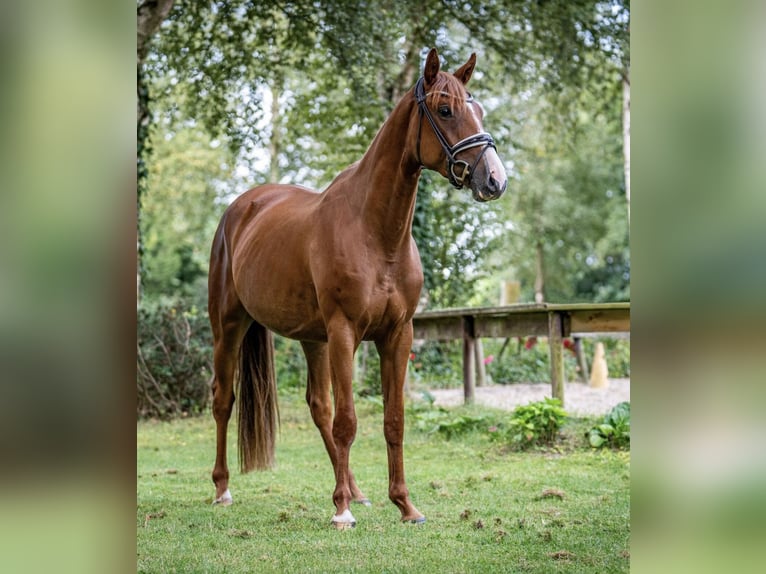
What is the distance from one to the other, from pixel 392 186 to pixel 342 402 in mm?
1100

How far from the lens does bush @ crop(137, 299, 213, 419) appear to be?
29.7ft

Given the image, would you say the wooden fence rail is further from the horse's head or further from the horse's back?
the horse's head

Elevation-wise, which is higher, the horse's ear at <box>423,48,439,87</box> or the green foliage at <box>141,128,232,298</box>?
the green foliage at <box>141,128,232,298</box>

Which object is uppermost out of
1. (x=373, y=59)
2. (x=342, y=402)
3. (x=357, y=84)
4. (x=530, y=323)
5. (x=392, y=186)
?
(x=373, y=59)

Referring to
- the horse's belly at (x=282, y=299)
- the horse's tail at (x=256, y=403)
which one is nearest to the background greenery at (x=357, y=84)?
the horse's tail at (x=256, y=403)

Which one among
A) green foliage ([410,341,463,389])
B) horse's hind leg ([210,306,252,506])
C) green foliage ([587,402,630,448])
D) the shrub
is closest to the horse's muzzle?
horse's hind leg ([210,306,252,506])

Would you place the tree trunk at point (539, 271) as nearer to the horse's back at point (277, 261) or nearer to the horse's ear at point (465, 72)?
the horse's back at point (277, 261)

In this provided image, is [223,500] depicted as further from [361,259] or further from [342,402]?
[361,259]

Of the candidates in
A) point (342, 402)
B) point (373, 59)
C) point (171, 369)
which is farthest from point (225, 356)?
point (373, 59)

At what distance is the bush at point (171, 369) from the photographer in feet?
29.7

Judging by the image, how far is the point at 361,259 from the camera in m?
3.94

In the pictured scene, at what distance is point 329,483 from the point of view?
5.52 m

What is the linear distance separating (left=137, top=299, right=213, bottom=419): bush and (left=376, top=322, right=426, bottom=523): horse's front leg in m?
5.30
